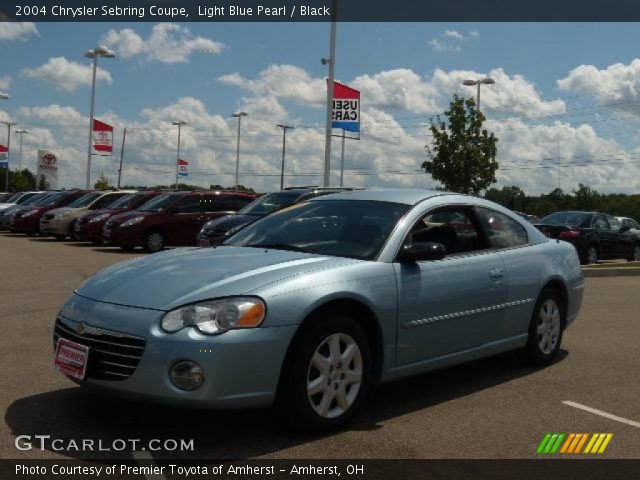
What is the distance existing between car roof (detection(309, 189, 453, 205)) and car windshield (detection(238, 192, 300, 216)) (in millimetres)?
10208

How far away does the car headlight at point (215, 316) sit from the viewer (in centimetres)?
411

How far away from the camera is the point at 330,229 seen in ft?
17.7

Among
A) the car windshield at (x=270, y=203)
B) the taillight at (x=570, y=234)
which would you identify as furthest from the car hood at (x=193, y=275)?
the taillight at (x=570, y=234)

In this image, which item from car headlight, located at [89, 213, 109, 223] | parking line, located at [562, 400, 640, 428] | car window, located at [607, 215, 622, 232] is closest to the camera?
parking line, located at [562, 400, 640, 428]

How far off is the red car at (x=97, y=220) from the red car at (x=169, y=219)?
53.1 inches

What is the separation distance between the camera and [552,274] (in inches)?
255

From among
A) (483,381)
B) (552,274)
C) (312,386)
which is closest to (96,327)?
(312,386)

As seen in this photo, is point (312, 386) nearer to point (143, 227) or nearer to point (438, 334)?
point (438, 334)

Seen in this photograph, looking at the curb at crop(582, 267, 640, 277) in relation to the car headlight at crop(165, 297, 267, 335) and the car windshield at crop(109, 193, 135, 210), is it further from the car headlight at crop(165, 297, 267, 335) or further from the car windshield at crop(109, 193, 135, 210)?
the car windshield at crop(109, 193, 135, 210)

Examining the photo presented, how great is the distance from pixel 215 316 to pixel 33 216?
23983mm

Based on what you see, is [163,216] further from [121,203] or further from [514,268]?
[514,268]

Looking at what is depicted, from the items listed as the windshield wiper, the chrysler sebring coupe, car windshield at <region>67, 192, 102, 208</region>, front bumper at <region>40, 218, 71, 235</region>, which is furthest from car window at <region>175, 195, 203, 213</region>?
the windshield wiper

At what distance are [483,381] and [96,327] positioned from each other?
307 centimetres

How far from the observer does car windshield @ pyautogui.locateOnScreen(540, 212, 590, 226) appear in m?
20.1
